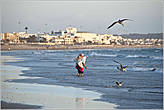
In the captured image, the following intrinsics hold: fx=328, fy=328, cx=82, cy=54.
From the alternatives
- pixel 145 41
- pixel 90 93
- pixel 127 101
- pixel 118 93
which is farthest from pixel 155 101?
pixel 145 41

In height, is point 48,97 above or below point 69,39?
below

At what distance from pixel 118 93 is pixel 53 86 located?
2.44m

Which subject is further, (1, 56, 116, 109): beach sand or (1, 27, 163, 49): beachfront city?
(1, 27, 163, 49): beachfront city

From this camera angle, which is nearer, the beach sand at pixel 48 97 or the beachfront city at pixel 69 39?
the beach sand at pixel 48 97

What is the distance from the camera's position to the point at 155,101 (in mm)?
8367

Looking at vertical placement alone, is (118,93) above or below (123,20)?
below

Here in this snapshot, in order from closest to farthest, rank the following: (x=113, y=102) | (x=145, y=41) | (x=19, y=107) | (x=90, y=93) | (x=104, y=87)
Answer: (x=19, y=107), (x=113, y=102), (x=90, y=93), (x=104, y=87), (x=145, y=41)

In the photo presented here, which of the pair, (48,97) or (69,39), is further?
(69,39)

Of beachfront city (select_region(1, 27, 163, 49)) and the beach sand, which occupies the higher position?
beachfront city (select_region(1, 27, 163, 49))

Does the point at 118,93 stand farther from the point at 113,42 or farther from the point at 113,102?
the point at 113,42

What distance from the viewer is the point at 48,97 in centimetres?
880

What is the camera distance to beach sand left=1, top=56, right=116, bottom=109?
25.5ft

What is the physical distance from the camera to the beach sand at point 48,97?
7760 millimetres

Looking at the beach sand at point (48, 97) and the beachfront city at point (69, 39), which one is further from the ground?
the beachfront city at point (69, 39)
